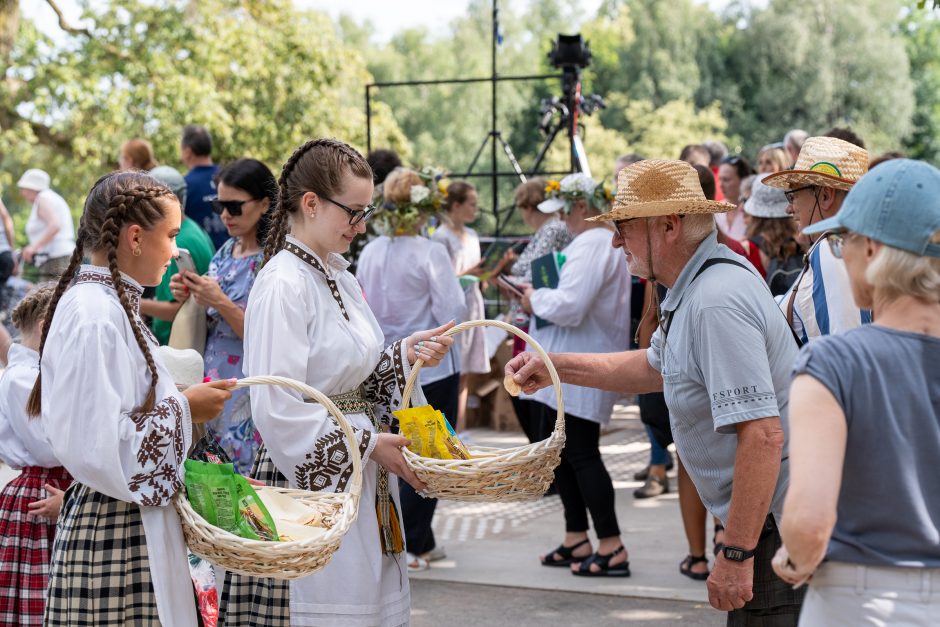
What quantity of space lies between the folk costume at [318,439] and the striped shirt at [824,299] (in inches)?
54.5

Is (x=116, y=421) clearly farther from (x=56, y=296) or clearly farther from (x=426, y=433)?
(x=426, y=433)

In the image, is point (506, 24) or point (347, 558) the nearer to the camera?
point (347, 558)

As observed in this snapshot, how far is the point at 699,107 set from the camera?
44.2 m

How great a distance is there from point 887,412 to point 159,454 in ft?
5.27

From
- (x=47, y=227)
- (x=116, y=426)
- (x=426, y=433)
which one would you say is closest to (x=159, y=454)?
(x=116, y=426)

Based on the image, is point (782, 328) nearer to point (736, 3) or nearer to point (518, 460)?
point (518, 460)

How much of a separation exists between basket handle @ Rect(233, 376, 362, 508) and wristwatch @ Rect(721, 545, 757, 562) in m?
0.90

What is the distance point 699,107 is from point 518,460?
43207mm

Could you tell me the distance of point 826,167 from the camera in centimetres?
358

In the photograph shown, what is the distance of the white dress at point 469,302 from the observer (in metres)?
7.74

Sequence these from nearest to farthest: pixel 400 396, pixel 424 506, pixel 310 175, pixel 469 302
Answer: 1. pixel 310 175
2. pixel 400 396
3. pixel 424 506
4. pixel 469 302

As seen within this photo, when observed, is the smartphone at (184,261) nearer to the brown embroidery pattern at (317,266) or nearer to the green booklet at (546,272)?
the brown embroidery pattern at (317,266)

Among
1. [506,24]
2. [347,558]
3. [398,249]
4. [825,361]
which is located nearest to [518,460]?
[347,558]

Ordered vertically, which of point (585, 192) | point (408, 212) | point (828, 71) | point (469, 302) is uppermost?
point (828, 71)
